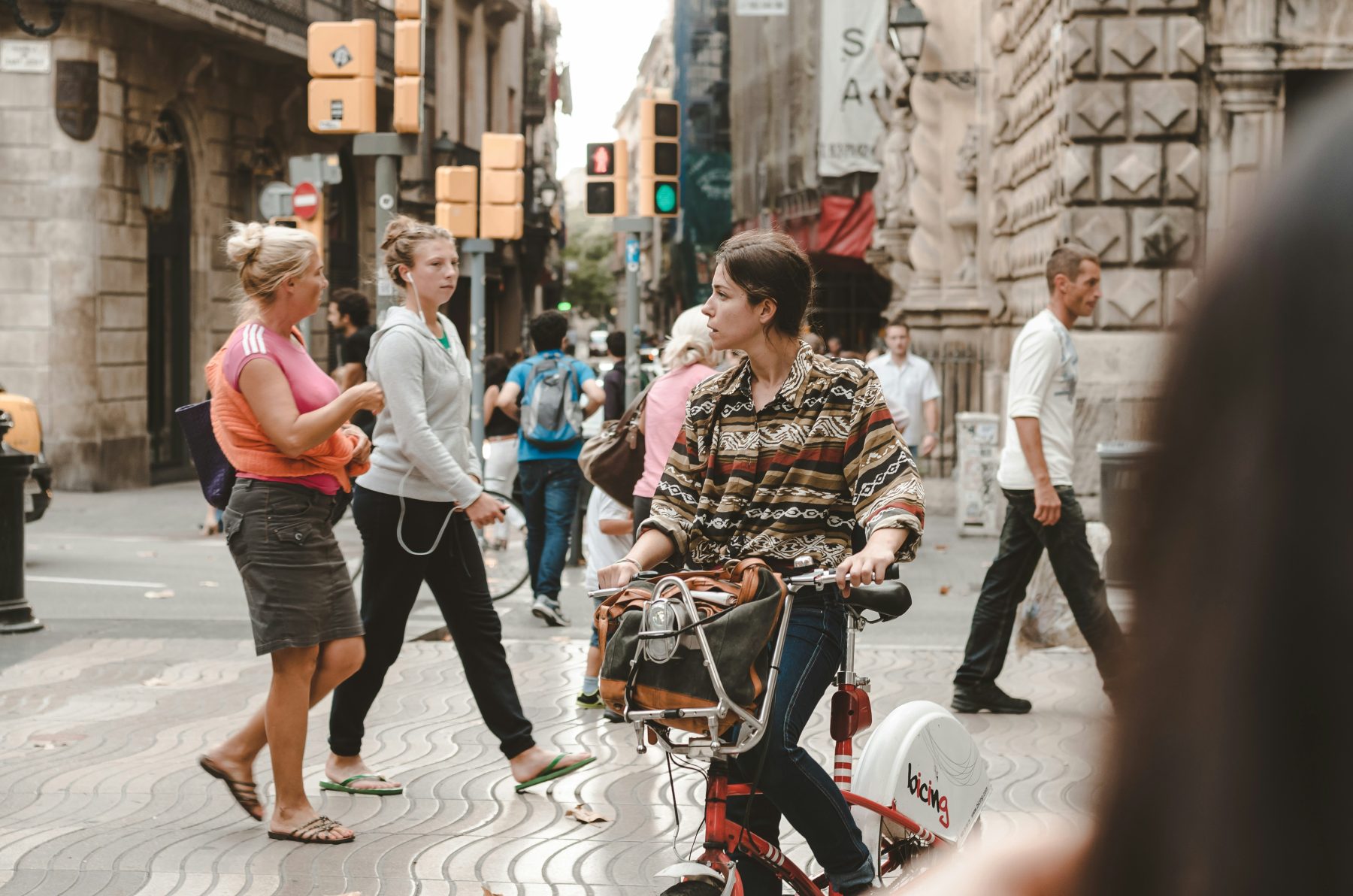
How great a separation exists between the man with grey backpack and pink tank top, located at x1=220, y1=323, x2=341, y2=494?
500 cm

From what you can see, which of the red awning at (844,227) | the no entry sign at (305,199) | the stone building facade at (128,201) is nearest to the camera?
the no entry sign at (305,199)

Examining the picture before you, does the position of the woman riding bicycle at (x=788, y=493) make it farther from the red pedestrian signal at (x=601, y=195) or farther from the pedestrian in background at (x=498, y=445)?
the red pedestrian signal at (x=601, y=195)

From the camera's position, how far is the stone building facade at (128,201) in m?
20.7

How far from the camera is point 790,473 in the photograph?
13.5 ft

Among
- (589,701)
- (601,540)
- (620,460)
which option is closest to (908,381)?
(601,540)

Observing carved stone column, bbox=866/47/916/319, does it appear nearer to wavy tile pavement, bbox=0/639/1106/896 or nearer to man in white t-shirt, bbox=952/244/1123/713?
wavy tile pavement, bbox=0/639/1106/896

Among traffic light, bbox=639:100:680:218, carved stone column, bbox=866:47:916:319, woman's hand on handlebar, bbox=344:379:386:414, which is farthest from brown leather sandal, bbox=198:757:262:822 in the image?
carved stone column, bbox=866:47:916:319

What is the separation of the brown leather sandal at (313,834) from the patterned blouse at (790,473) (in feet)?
6.51

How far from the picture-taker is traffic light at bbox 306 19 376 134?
12289 millimetres

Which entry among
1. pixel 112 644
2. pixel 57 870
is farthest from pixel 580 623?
pixel 57 870

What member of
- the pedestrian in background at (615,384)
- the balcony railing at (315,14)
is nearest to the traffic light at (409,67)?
the pedestrian in background at (615,384)

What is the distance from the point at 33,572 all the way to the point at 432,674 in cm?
541

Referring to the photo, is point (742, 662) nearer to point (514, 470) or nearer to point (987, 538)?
point (514, 470)

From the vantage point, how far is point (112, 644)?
9539 mm
